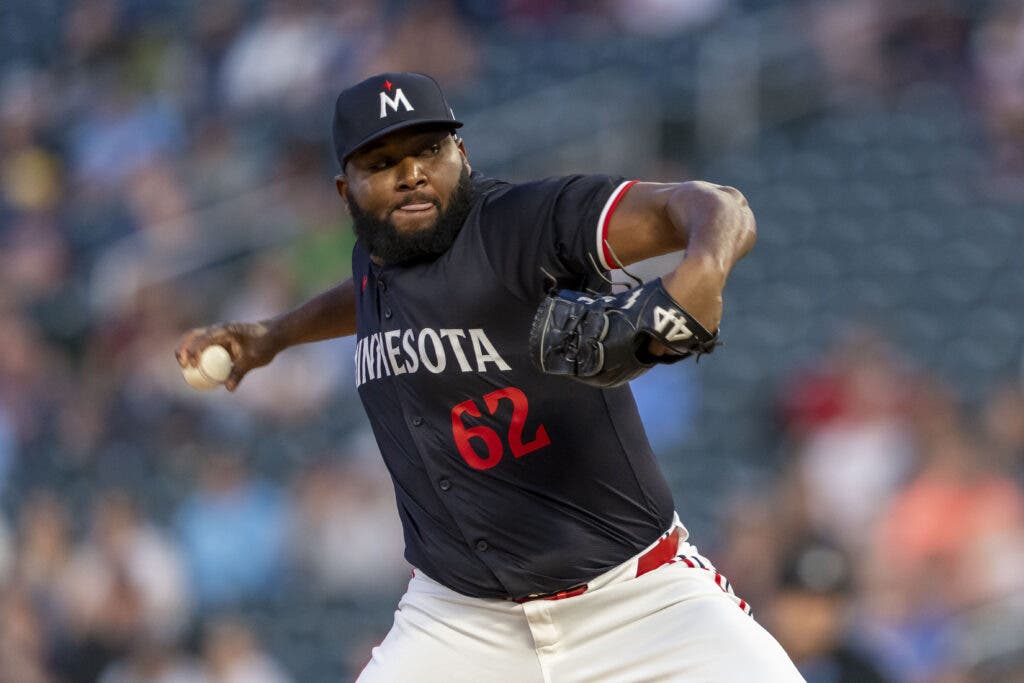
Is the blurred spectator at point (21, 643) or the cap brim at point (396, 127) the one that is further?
the blurred spectator at point (21, 643)

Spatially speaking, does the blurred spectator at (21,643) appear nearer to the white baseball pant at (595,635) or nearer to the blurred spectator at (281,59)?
the blurred spectator at (281,59)

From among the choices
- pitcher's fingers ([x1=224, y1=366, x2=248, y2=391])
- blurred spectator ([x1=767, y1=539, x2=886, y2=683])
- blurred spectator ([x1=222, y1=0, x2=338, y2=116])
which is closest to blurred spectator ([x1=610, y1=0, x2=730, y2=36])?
blurred spectator ([x1=222, y1=0, x2=338, y2=116])

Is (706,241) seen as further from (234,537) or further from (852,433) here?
(234,537)

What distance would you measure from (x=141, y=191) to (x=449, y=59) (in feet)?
7.78

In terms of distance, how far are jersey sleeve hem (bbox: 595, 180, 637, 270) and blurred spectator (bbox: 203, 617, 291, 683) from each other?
4999 mm

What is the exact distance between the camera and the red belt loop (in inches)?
147

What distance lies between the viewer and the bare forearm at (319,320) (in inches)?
177

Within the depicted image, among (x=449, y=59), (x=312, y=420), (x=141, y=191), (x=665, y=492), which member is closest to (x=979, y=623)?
(x=665, y=492)

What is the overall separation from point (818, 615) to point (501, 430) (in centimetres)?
258

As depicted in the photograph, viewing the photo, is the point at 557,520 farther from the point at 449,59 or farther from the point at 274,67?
the point at 274,67

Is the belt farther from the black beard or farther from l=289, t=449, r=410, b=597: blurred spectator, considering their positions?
l=289, t=449, r=410, b=597: blurred spectator

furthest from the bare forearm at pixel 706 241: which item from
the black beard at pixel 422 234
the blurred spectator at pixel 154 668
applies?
the blurred spectator at pixel 154 668

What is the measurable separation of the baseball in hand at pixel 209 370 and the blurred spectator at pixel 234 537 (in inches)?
166

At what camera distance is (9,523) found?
30.9ft
